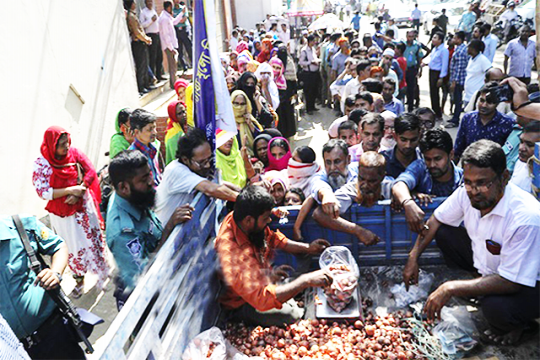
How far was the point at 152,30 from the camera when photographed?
31.2 ft

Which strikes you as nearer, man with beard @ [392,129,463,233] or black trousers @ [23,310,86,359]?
black trousers @ [23,310,86,359]

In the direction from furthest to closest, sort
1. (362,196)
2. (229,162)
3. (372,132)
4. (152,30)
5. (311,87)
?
(311,87), (152,30), (229,162), (372,132), (362,196)

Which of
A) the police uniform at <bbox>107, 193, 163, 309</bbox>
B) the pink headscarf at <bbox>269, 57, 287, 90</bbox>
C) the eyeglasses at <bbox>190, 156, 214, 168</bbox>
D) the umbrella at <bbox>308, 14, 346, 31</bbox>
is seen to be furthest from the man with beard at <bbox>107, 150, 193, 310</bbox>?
the umbrella at <bbox>308, 14, 346, 31</bbox>

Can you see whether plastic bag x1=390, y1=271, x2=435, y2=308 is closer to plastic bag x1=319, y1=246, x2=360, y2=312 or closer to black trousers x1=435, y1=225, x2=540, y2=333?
plastic bag x1=319, y1=246, x2=360, y2=312

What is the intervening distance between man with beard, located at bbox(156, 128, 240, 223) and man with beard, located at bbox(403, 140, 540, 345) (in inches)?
59.9

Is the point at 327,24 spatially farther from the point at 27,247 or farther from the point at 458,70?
the point at 27,247

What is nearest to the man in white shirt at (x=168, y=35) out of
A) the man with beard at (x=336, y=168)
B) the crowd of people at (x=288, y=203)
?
the crowd of people at (x=288, y=203)

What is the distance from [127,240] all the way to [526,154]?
2991 millimetres

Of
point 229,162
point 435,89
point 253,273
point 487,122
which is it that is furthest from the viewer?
point 435,89

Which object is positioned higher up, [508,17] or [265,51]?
[508,17]

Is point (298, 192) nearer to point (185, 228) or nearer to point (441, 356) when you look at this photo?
point (185, 228)

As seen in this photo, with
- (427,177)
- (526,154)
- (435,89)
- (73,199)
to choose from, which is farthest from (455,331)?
(435,89)

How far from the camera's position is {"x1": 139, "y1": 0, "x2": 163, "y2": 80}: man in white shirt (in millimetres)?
9367

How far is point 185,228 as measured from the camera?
105 inches
